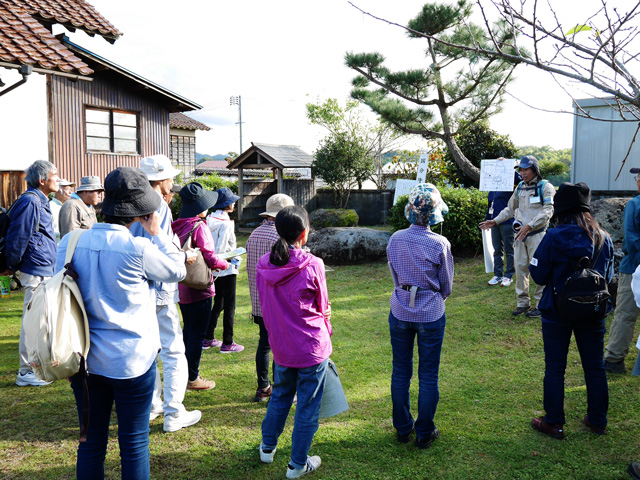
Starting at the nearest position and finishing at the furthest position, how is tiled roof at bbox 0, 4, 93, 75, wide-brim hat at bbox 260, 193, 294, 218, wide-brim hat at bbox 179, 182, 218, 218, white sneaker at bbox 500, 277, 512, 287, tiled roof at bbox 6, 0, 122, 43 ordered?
wide-brim hat at bbox 260, 193, 294, 218, wide-brim hat at bbox 179, 182, 218, 218, tiled roof at bbox 0, 4, 93, 75, white sneaker at bbox 500, 277, 512, 287, tiled roof at bbox 6, 0, 122, 43

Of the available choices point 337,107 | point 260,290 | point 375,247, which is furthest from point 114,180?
point 337,107

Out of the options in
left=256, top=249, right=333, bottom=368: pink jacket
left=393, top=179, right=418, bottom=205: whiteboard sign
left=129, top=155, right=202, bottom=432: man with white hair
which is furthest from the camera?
left=393, top=179, right=418, bottom=205: whiteboard sign

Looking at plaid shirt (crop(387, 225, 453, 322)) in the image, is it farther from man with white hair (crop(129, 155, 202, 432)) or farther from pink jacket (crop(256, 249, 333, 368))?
man with white hair (crop(129, 155, 202, 432))

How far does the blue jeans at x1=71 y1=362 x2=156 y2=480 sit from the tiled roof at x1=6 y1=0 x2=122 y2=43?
30.7ft

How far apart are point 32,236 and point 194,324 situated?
1933 millimetres

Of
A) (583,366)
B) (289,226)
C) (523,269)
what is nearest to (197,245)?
(289,226)

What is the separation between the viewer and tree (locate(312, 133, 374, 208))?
54.9ft

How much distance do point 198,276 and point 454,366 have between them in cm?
274

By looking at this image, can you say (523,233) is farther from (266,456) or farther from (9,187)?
Answer: (9,187)

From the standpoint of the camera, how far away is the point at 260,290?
9.65 ft

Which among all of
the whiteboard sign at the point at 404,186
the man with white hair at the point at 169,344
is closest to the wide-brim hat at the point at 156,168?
the man with white hair at the point at 169,344

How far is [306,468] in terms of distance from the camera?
2.98 metres

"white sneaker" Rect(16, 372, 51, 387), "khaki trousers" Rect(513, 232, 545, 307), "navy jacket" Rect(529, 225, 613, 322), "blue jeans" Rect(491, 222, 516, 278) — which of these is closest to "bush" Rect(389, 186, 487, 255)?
"blue jeans" Rect(491, 222, 516, 278)

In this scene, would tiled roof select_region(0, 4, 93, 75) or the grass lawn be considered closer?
the grass lawn
